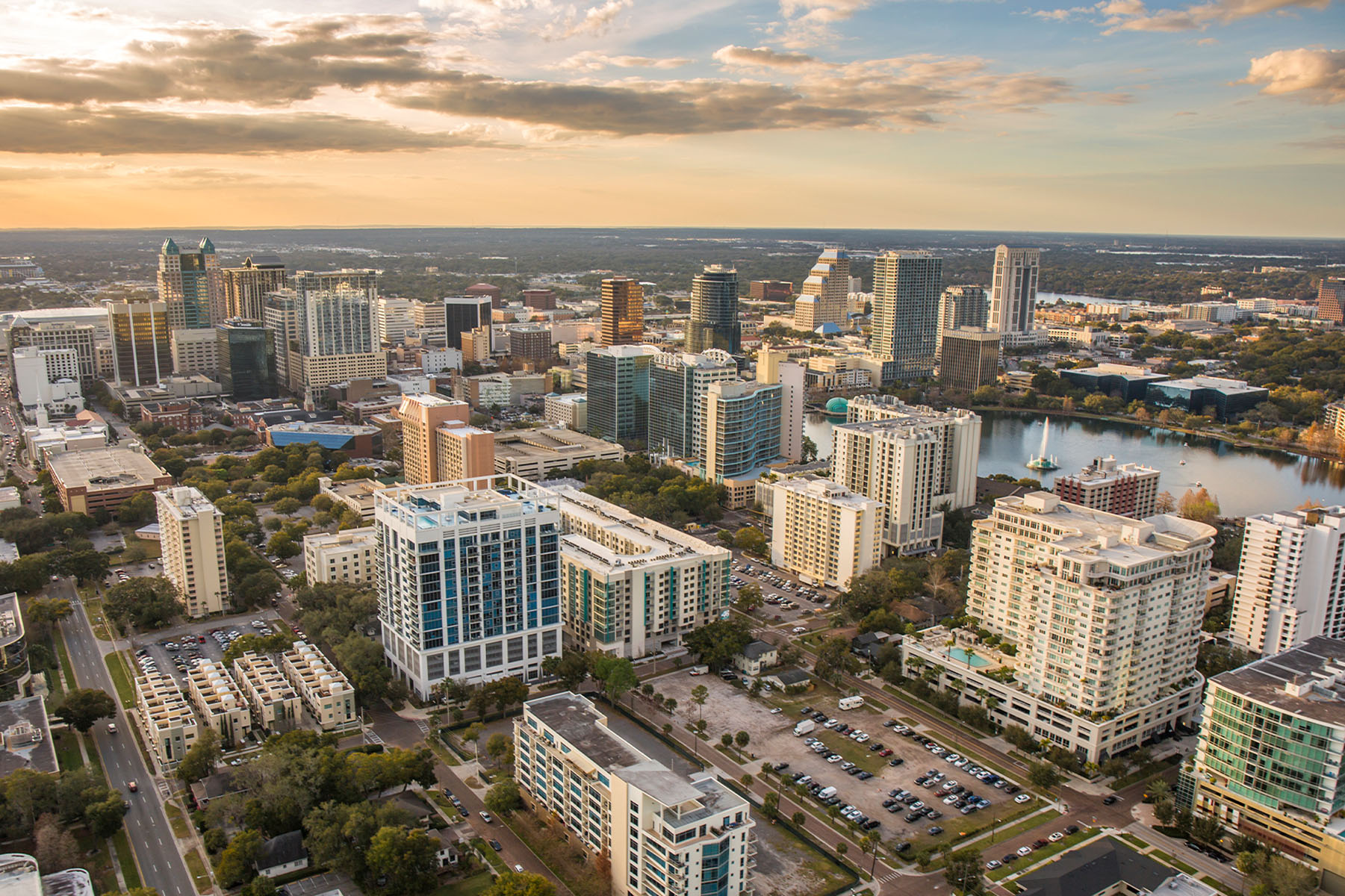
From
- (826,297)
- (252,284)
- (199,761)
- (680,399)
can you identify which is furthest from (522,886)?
(826,297)

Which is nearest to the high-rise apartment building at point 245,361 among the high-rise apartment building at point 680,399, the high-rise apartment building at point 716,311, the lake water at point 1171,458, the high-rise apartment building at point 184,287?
the high-rise apartment building at point 184,287

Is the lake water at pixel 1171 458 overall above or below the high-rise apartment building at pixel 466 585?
below

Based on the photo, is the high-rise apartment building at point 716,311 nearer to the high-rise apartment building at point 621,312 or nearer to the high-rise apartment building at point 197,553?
the high-rise apartment building at point 621,312

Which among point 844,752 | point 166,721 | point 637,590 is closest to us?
point 166,721

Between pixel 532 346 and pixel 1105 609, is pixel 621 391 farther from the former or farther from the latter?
pixel 1105 609

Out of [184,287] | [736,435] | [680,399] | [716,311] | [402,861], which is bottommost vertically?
[402,861]

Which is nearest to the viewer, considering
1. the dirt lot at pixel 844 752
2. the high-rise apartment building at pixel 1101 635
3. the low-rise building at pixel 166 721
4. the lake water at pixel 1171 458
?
the dirt lot at pixel 844 752
